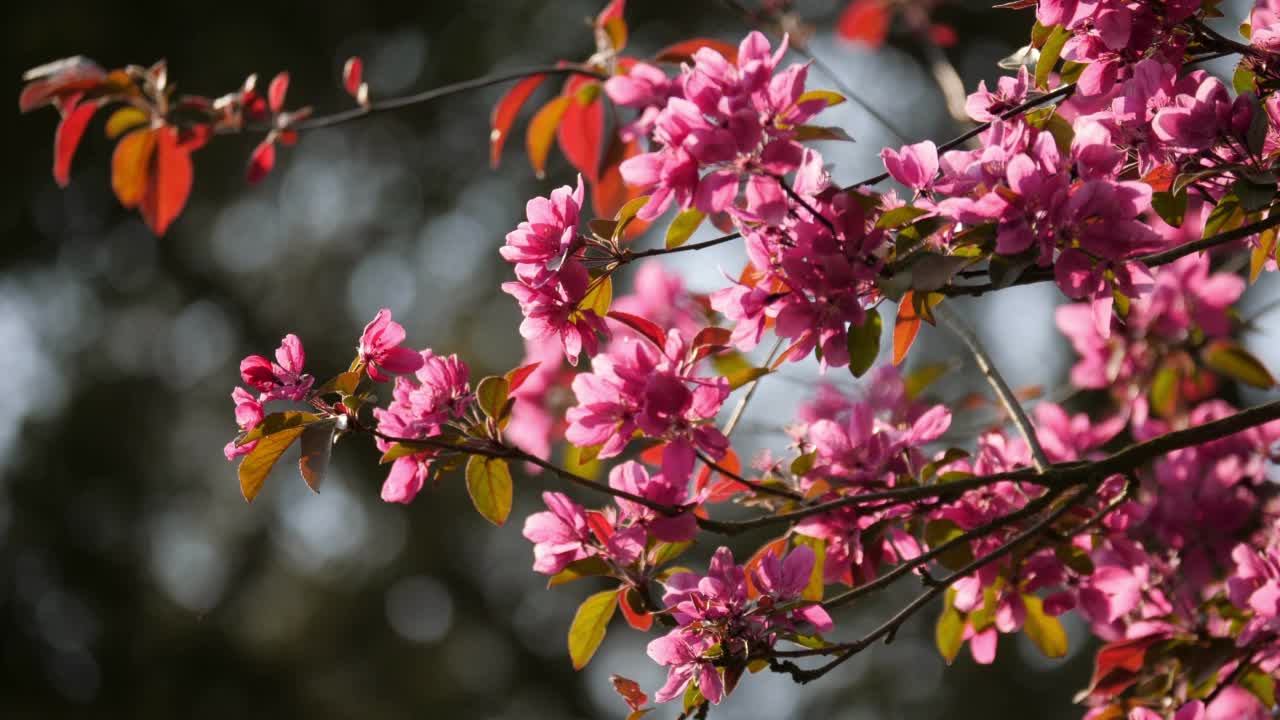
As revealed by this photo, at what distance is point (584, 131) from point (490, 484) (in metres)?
0.52

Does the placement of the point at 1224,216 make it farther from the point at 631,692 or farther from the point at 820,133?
the point at 631,692

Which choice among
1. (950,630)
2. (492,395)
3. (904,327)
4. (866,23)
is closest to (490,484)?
(492,395)

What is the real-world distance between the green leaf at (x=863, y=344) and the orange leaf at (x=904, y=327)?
7 centimetres

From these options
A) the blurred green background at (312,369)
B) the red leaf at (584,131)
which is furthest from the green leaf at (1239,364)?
the blurred green background at (312,369)

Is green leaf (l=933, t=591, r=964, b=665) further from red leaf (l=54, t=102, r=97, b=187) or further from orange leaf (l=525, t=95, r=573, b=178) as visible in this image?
red leaf (l=54, t=102, r=97, b=187)

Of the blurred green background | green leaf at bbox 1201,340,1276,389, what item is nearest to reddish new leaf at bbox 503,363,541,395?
green leaf at bbox 1201,340,1276,389

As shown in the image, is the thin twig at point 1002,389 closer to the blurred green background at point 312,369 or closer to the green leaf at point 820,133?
the green leaf at point 820,133

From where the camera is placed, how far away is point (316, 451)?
708 millimetres

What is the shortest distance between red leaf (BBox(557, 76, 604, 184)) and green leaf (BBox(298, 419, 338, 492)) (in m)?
0.51

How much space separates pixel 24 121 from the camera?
4559 mm

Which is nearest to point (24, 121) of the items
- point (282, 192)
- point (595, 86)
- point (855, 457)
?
point (282, 192)

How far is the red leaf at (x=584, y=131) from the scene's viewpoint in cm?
115

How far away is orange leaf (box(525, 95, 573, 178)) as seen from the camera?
1.16 meters

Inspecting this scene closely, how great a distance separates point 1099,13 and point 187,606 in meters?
4.48
